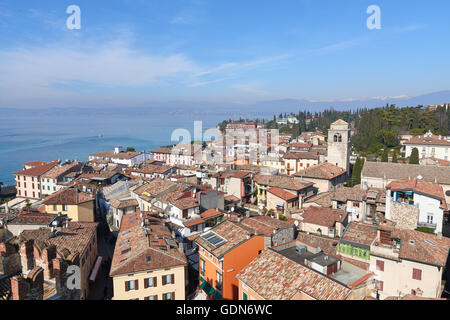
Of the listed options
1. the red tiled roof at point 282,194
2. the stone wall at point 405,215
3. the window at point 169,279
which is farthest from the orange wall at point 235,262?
the red tiled roof at point 282,194

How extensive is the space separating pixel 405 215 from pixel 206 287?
48.2 feet

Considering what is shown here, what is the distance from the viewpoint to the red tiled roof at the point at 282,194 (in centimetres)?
2861

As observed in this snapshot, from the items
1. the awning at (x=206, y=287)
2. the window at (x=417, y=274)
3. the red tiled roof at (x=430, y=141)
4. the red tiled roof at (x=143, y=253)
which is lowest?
the awning at (x=206, y=287)

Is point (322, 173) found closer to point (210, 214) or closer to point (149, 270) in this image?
point (210, 214)

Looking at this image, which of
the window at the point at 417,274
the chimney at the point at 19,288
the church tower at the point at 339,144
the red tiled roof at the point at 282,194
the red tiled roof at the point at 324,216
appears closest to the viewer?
the chimney at the point at 19,288

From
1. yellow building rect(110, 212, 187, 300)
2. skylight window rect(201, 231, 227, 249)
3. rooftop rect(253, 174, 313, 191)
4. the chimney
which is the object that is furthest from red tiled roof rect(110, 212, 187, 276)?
rooftop rect(253, 174, 313, 191)

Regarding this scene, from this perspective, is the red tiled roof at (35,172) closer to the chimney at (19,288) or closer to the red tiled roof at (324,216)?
the red tiled roof at (324,216)

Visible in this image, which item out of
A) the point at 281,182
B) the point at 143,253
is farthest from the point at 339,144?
the point at 143,253

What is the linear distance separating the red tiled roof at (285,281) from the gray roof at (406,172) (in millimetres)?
22795

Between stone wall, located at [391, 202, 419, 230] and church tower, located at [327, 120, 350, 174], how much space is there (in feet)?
60.4

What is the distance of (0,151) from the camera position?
100 meters

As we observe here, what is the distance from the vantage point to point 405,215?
69.7 ft

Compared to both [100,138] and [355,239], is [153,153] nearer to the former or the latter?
[355,239]

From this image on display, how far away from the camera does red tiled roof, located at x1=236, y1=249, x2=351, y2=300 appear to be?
35.0 ft
